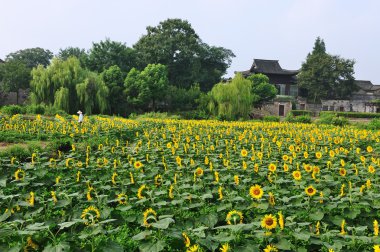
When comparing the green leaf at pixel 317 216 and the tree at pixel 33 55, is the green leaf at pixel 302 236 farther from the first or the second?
the tree at pixel 33 55

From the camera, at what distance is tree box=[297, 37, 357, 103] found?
31.8 m

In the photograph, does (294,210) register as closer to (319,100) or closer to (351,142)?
(351,142)

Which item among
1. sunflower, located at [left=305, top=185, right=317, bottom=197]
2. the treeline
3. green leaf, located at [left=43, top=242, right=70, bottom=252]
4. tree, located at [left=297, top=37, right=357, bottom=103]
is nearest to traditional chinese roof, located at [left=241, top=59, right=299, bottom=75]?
tree, located at [left=297, top=37, right=357, bottom=103]

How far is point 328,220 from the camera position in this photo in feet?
10.5

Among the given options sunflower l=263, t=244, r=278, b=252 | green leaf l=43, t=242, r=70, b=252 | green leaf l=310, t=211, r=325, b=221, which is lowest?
green leaf l=310, t=211, r=325, b=221

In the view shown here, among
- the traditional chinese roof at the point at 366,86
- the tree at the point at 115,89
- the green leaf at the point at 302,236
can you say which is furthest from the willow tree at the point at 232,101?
the traditional chinese roof at the point at 366,86

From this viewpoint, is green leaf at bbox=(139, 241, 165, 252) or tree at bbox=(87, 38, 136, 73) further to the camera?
tree at bbox=(87, 38, 136, 73)

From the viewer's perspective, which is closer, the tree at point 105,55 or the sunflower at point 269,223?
the sunflower at point 269,223

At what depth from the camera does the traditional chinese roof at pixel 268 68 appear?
116ft

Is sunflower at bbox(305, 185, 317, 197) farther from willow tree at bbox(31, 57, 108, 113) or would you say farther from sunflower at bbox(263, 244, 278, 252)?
willow tree at bbox(31, 57, 108, 113)

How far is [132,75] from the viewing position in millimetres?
23844

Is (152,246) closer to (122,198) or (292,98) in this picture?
(122,198)

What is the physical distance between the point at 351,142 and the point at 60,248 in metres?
8.39

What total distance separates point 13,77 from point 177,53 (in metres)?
13.4
